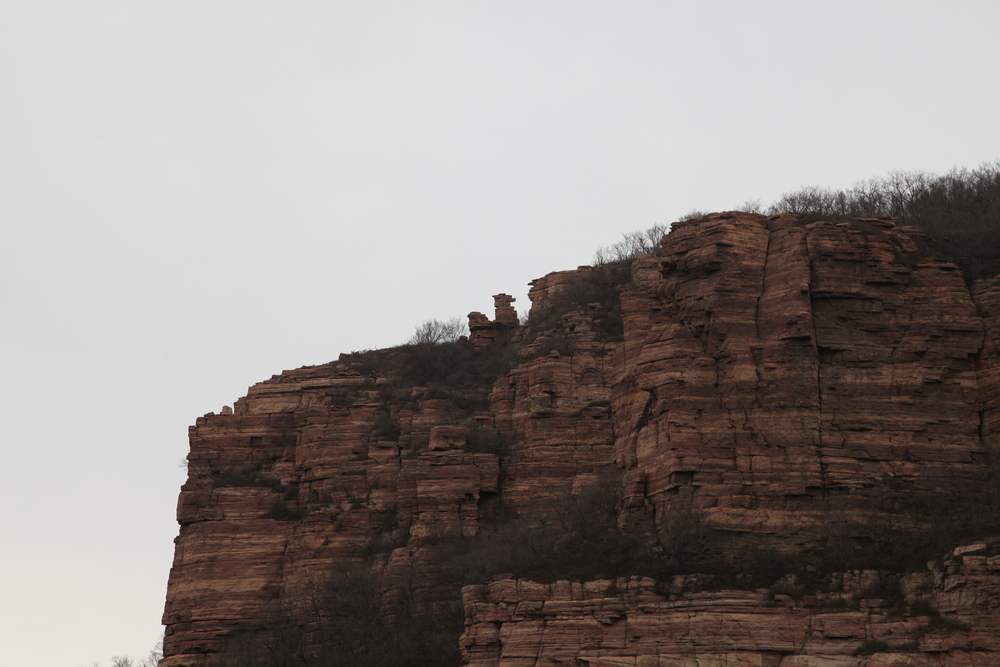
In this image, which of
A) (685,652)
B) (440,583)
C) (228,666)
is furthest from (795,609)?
(228,666)

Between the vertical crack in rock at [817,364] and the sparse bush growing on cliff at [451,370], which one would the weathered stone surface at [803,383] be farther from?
the sparse bush growing on cliff at [451,370]

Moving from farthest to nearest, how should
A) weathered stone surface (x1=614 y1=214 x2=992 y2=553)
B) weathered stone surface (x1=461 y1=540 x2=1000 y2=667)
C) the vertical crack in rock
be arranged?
1. the vertical crack in rock
2. weathered stone surface (x1=614 y1=214 x2=992 y2=553)
3. weathered stone surface (x1=461 y1=540 x2=1000 y2=667)

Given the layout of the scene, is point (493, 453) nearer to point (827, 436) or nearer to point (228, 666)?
point (228, 666)

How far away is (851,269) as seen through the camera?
6719 cm

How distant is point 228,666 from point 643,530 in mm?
26048

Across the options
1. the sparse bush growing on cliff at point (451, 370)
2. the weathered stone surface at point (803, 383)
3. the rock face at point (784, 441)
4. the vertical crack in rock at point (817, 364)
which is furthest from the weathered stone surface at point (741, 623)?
the sparse bush growing on cliff at point (451, 370)

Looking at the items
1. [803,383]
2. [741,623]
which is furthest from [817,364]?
[741,623]

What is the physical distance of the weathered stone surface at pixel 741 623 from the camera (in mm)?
55969

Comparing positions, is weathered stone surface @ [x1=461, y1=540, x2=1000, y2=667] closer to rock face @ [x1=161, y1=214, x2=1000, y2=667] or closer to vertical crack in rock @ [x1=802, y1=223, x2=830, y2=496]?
rock face @ [x1=161, y1=214, x2=1000, y2=667]

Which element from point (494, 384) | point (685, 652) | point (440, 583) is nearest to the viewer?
point (685, 652)

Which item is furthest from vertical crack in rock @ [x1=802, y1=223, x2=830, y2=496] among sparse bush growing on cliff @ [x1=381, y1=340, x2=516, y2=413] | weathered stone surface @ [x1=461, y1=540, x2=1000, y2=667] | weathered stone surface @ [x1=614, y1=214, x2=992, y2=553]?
sparse bush growing on cliff @ [x1=381, y1=340, x2=516, y2=413]

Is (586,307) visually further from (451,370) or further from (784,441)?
(784,441)

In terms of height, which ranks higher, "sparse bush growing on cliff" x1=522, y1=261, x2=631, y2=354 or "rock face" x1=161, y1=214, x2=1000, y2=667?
"sparse bush growing on cliff" x1=522, y1=261, x2=631, y2=354

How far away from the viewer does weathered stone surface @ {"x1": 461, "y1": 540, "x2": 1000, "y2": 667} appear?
55969mm
